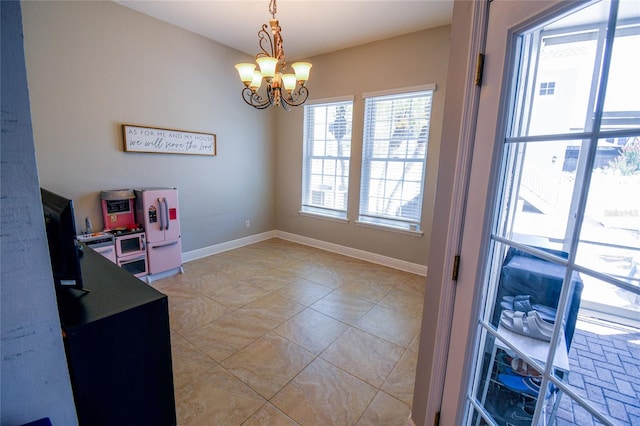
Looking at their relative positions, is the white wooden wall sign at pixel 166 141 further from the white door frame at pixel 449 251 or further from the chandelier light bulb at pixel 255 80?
the white door frame at pixel 449 251

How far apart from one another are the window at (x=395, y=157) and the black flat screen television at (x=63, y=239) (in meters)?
3.46

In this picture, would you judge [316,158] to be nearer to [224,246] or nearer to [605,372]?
[224,246]

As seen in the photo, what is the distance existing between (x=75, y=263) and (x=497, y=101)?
70.8 inches

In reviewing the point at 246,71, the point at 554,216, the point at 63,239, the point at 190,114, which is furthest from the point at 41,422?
the point at 190,114

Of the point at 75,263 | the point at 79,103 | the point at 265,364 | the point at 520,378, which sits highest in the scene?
the point at 79,103

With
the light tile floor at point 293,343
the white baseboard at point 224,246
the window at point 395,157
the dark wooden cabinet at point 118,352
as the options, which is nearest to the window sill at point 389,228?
the window at point 395,157

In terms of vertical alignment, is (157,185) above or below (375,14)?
below

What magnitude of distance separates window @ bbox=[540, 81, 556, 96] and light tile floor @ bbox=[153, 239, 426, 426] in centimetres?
178

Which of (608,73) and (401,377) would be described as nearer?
(608,73)

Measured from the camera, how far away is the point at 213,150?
4082 mm

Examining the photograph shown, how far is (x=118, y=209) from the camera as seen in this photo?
123 inches

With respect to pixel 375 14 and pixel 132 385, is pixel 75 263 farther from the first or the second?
pixel 375 14

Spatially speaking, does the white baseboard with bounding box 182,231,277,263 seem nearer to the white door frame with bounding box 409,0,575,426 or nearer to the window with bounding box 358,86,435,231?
the window with bounding box 358,86,435,231

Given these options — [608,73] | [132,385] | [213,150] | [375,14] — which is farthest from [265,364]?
[375,14]
